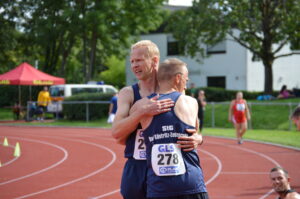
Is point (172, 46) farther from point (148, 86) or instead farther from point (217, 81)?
point (148, 86)

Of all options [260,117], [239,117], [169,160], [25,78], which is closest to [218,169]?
[239,117]

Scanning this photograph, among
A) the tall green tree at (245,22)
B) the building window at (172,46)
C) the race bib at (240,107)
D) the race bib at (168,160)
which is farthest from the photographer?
the building window at (172,46)

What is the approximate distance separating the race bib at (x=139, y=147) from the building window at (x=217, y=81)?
36285mm

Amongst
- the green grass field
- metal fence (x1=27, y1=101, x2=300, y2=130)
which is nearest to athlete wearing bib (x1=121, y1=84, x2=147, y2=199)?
the green grass field

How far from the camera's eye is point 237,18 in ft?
95.8

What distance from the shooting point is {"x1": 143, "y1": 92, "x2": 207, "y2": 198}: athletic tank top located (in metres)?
3.25

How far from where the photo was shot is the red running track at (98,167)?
8.38 meters

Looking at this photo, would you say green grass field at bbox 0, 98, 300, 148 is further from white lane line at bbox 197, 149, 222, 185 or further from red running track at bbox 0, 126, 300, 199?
white lane line at bbox 197, 149, 222, 185

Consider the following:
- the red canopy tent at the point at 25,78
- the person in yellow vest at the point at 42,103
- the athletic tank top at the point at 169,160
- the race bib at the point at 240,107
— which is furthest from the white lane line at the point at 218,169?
the person in yellow vest at the point at 42,103

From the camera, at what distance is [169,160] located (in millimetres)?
3230

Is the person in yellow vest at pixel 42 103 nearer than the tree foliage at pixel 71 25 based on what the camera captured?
Yes

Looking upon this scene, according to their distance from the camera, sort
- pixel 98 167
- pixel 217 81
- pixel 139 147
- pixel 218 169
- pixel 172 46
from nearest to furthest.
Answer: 1. pixel 139 147
2. pixel 218 169
3. pixel 98 167
4. pixel 217 81
5. pixel 172 46

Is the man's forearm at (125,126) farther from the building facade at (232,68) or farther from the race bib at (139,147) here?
the building facade at (232,68)

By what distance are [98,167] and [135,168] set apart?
755 cm
